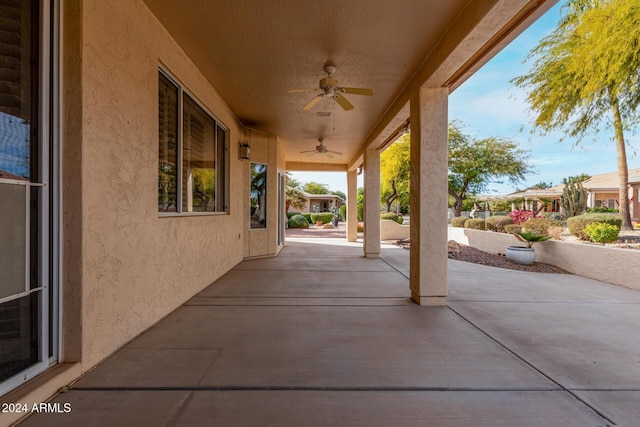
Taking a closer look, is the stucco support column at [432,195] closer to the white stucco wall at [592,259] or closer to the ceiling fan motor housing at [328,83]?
the ceiling fan motor housing at [328,83]

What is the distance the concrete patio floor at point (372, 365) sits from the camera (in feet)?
5.73

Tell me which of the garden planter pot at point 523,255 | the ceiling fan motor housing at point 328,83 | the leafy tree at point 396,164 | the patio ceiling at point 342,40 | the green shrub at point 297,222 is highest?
the leafy tree at point 396,164

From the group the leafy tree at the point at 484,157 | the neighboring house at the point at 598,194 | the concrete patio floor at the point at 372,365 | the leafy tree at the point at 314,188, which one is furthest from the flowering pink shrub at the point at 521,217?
the leafy tree at the point at 314,188

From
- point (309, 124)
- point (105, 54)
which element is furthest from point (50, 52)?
point (309, 124)

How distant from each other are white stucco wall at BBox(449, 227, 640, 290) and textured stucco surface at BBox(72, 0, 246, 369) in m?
7.08

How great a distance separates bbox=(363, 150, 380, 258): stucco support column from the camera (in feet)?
25.2

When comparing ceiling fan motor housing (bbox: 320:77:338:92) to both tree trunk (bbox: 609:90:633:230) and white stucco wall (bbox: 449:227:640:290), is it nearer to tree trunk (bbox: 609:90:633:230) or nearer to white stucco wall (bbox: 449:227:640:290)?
white stucco wall (bbox: 449:227:640:290)

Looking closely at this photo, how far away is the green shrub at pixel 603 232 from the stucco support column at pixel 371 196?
490cm

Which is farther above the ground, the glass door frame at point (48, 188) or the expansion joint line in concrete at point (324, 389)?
the glass door frame at point (48, 188)

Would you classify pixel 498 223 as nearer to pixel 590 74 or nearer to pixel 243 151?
pixel 590 74

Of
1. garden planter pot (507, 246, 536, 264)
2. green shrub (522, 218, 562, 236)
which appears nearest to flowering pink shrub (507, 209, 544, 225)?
green shrub (522, 218, 562, 236)

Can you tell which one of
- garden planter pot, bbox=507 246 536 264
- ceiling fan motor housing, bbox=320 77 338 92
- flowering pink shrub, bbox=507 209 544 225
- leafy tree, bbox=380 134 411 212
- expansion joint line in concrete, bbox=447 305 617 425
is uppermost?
leafy tree, bbox=380 134 411 212

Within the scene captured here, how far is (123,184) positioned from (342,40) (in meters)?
2.77

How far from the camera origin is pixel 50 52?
1.99 metres
